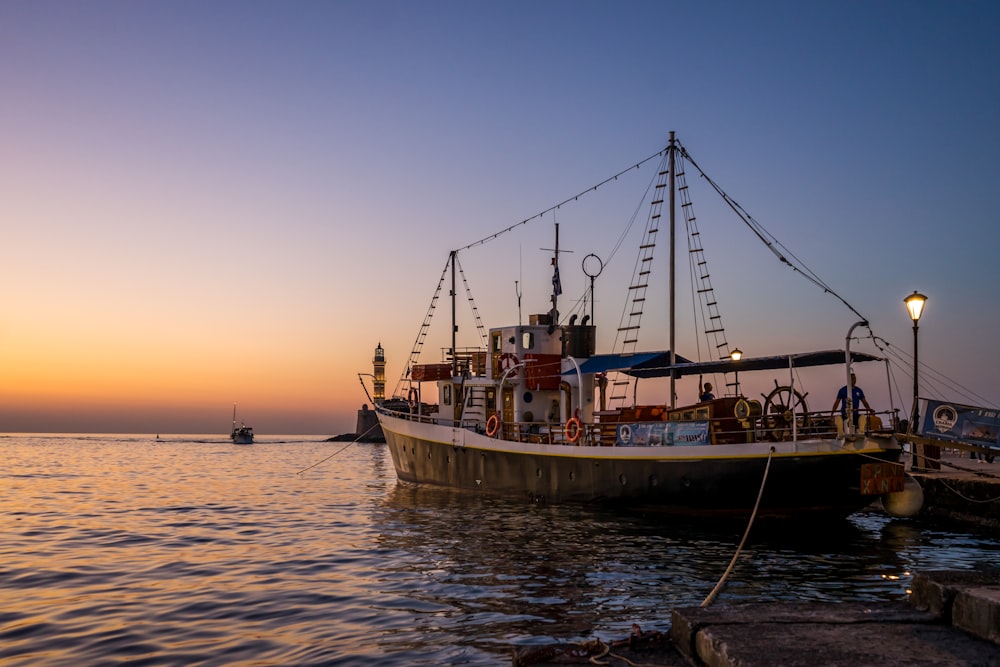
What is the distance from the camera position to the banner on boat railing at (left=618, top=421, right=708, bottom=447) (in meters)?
20.6

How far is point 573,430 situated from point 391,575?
10354 millimetres

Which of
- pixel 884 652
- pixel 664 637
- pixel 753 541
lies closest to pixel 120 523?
pixel 753 541

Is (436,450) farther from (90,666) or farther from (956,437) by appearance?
(90,666)

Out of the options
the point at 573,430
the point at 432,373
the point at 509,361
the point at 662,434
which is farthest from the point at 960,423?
the point at 432,373

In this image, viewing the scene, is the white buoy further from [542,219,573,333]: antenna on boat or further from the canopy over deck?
[542,219,573,333]: antenna on boat

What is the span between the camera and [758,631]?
234 inches

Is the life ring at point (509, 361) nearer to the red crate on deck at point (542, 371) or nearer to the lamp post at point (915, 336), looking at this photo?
the red crate on deck at point (542, 371)

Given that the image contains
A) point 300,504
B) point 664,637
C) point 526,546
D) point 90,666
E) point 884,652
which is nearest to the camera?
point 884,652

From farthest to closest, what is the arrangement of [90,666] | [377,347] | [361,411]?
[361,411] → [377,347] → [90,666]

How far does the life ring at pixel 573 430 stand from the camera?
77.0 ft

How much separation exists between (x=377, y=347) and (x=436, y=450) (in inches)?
3805

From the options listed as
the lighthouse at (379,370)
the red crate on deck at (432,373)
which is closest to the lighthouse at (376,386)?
the lighthouse at (379,370)

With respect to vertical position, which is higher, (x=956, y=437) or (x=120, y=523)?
(x=956, y=437)

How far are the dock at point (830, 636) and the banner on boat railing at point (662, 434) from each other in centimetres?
1385
